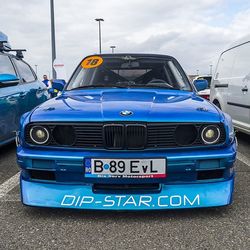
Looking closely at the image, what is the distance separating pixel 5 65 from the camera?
5.52 m

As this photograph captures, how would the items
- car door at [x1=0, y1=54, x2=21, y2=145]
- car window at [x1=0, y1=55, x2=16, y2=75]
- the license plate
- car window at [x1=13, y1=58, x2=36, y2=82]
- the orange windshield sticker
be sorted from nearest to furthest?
the license plate, the orange windshield sticker, car door at [x1=0, y1=54, x2=21, y2=145], car window at [x1=0, y1=55, x2=16, y2=75], car window at [x1=13, y1=58, x2=36, y2=82]

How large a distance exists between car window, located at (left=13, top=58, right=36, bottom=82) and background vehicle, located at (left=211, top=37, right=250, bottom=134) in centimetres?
329

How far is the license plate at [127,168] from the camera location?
2.73m

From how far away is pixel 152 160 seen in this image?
8.96 ft

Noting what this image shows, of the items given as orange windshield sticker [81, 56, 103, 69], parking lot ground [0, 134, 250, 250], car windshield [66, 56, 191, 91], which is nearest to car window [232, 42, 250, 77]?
car windshield [66, 56, 191, 91]

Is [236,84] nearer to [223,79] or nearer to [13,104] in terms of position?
[223,79]

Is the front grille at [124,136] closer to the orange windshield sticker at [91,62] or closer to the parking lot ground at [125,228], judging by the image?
the parking lot ground at [125,228]

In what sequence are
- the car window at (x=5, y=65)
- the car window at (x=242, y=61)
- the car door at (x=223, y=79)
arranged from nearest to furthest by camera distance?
the car window at (x=5, y=65)
the car window at (x=242, y=61)
the car door at (x=223, y=79)

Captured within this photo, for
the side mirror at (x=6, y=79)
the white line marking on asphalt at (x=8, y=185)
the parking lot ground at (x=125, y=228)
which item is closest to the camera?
the parking lot ground at (x=125, y=228)

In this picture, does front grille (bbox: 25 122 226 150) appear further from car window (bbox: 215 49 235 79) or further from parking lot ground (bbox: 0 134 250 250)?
car window (bbox: 215 49 235 79)

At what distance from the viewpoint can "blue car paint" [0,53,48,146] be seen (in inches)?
192

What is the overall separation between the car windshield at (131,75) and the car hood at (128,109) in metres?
0.61

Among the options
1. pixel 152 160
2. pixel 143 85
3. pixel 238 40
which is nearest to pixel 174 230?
pixel 152 160

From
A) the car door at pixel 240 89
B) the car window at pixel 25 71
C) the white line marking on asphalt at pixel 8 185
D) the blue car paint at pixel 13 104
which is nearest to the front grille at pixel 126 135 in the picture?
the white line marking on asphalt at pixel 8 185
